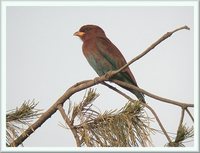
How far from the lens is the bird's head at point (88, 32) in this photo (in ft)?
7.87

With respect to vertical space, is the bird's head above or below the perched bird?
above

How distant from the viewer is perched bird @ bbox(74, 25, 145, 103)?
7.79 ft

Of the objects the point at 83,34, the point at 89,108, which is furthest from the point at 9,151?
the point at 83,34

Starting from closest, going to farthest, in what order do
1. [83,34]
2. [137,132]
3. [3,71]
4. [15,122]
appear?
[137,132] → [15,122] → [3,71] → [83,34]

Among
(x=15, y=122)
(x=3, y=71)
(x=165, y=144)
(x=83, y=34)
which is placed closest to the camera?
(x=165, y=144)

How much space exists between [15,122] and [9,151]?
116 millimetres

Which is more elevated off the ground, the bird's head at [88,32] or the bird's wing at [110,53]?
the bird's head at [88,32]

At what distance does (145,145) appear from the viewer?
163 centimetres

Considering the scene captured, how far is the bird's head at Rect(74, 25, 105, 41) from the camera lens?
7.87 feet

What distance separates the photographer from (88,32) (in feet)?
7.99

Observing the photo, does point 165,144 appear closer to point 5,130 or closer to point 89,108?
point 89,108

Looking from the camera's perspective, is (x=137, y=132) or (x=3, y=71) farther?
(x=3, y=71)

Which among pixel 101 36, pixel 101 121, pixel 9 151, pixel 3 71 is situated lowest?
pixel 9 151

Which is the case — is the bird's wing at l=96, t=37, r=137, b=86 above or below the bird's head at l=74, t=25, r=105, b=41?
below
